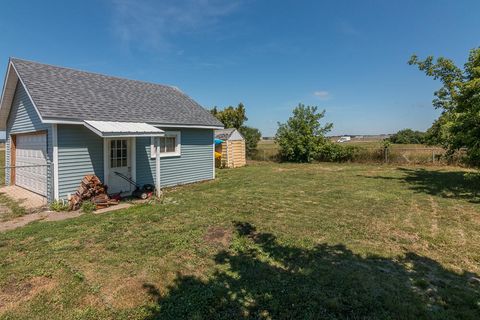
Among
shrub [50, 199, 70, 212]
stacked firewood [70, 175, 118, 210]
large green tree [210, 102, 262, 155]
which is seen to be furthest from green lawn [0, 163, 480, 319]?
large green tree [210, 102, 262, 155]

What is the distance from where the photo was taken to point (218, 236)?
5.42 meters

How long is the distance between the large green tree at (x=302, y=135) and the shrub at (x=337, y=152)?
45cm

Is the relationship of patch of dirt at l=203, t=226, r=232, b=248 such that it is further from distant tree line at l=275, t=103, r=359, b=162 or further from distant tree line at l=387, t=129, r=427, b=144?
distant tree line at l=387, t=129, r=427, b=144

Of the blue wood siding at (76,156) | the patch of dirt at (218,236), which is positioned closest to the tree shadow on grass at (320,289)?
the patch of dirt at (218,236)

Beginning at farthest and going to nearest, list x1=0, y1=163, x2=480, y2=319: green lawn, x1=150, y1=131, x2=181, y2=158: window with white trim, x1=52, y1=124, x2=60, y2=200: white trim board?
x1=150, y1=131, x2=181, y2=158: window with white trim
x1=52, y1=124, x2=60, y2=200: white trim board
x1=0, y1=163, x2=480, y2=319: green lawn

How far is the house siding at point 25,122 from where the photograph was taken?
26.3ft

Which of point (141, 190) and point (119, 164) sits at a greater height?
point (119, 164)

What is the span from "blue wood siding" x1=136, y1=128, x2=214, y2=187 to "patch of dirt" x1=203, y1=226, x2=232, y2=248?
5081 mm

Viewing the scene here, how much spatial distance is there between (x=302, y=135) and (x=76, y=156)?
16.8 meters

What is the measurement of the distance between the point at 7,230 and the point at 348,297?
22.3ft

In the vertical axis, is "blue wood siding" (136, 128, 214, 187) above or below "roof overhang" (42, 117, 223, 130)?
below

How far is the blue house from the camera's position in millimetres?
7867

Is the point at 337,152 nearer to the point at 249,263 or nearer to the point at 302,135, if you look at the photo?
the point at 302,135

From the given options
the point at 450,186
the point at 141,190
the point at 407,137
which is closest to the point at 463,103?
the point at 450,186
